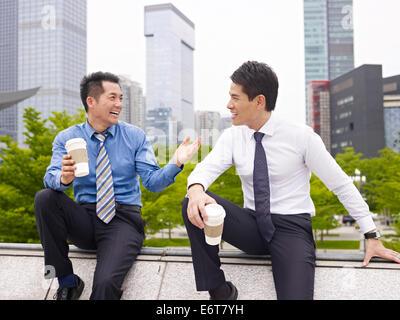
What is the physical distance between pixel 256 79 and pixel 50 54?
127 metres

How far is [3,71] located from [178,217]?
5114 inches

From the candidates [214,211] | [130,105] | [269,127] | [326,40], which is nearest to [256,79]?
[269,127]

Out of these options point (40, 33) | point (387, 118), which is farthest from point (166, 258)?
point (40, 33)

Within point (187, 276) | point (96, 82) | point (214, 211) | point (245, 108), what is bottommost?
point (187, 276)

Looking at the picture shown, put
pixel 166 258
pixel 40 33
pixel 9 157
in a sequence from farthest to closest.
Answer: pixel 40 33 < pixel 9 157 < pixel 166 258

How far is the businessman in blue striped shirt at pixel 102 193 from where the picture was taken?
256 centimetres

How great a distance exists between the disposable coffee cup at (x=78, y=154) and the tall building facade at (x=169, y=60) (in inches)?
4728

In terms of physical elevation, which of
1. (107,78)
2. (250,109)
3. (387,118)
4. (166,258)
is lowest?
(166,258)

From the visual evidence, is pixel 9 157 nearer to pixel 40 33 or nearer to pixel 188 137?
pixel 188 137

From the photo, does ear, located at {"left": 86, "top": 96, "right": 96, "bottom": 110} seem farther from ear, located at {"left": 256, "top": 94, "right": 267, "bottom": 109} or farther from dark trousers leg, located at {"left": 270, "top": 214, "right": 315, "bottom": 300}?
dark trousers leg, located at {"left": 270, "top": 214, "right": 315, "bottom": 300}

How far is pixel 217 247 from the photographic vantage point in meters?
2.40

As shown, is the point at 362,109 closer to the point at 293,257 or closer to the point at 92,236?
the point at 293,257

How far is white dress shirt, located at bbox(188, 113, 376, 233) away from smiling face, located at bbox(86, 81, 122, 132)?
97 cm

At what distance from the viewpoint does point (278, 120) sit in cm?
275
